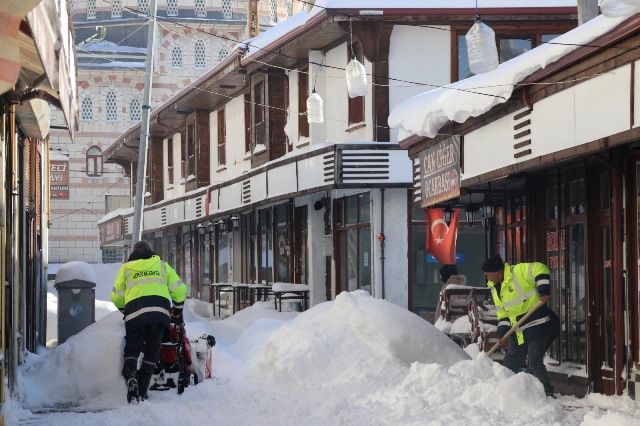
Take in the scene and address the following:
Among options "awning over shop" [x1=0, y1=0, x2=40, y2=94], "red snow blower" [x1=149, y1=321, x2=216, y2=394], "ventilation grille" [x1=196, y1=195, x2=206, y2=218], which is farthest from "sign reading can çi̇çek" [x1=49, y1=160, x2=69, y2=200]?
→ "awning over shop" [x1=0, y1=0, x2=40, y2=94]

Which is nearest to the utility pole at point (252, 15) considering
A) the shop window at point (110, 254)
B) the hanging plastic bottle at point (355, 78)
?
the hanging plastic bottle at point (355, 78)

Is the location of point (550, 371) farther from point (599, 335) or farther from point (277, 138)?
point (277, 138)

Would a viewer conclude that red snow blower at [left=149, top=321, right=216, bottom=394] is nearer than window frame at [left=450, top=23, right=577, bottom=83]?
Yes

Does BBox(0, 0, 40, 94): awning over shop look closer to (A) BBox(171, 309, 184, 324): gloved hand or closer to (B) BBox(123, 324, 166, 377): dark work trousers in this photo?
(B) BBox(123, 324, 166, 377): dark work trousers

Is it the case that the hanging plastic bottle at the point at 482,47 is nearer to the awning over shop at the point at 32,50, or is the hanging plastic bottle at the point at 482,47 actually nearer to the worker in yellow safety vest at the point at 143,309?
the worker in yellow safety vest at the point at 143,309

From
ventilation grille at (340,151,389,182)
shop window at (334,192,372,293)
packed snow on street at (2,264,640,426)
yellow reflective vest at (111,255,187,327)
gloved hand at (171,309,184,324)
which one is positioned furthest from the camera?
shop window at (334,192,372,293)

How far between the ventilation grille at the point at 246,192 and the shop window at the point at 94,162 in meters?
34.7

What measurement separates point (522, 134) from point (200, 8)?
53658mm

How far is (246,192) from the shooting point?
32531 mm

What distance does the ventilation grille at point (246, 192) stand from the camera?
3222cm

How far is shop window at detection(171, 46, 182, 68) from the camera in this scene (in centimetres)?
6656

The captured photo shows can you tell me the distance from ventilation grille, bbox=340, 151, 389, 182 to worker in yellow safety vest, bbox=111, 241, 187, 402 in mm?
10901

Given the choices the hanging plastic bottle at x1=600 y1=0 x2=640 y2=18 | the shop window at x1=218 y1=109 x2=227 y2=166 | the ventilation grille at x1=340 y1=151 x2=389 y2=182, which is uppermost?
the shop window at x1=218 y1=109 x2=227 y2=166

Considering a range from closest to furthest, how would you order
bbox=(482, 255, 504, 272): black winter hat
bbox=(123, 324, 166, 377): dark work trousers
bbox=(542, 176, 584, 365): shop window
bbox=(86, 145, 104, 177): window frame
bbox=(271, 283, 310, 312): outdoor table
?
1. bbox=(123, 324, 166, 377): dark work trousers
2. bbox=(482, 255, 504, 272): black winter hat
3. bbox=(542, 176, 584, 365): shop window
4. bbox=(271, 283, 310, 312): outdoor table
5. bbox=(86, 145, 104, 177): window frame
